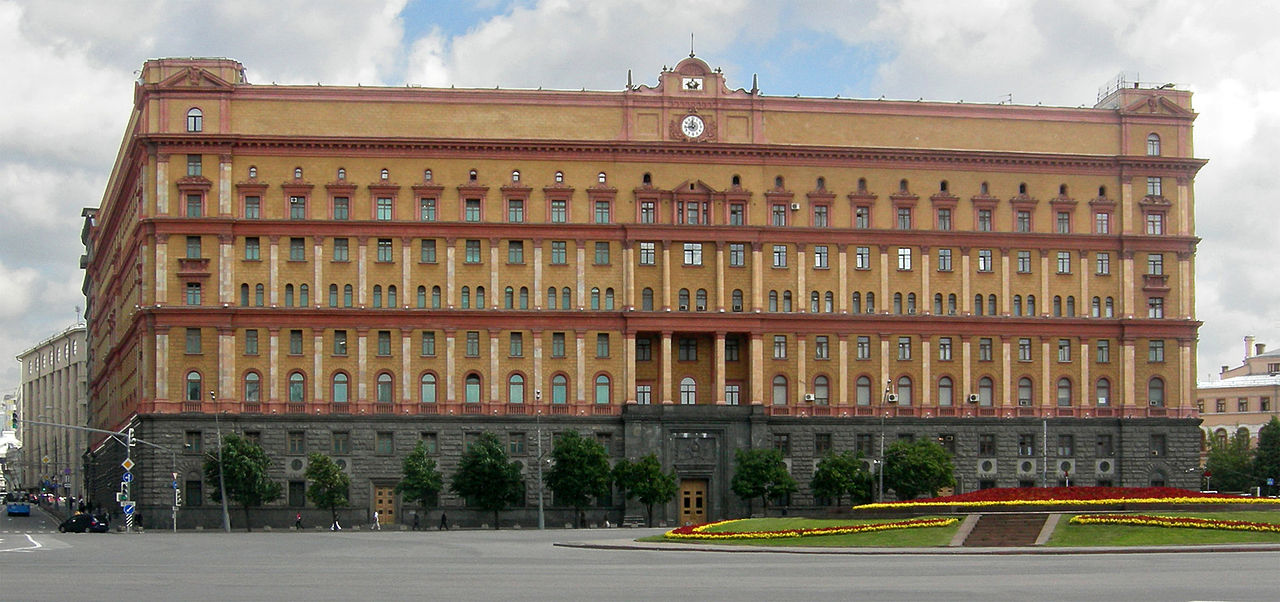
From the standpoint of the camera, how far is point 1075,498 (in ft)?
253

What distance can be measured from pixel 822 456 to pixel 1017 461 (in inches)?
535

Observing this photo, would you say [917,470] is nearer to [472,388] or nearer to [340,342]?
[472,388]

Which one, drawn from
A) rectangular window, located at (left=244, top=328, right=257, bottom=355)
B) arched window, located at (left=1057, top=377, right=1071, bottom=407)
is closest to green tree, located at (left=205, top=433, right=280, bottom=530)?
rectangular window, located at (left=244, top=328, right=257, bottom=355)

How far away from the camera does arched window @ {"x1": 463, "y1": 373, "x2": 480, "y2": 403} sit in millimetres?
119750

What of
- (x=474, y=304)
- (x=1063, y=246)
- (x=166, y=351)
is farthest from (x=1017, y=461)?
(x=166, y=351)

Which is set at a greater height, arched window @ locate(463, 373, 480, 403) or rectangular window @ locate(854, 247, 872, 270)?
rectangular window @ locate(854, 247, 872, 270)

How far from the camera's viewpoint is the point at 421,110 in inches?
4729

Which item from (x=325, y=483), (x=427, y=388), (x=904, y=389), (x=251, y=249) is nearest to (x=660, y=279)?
(x=427, y=388)

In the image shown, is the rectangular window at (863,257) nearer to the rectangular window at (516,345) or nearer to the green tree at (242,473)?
the rectangular window at (516,345)

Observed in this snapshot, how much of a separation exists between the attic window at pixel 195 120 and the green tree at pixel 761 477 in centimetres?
4141

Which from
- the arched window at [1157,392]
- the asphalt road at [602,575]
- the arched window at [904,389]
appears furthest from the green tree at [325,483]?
the arched window at [1157,392]

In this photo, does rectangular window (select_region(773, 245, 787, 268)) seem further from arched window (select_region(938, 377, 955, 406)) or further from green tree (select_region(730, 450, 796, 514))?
green tree (select_region(730, 450, 796, 514))

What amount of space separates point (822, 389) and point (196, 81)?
1842 inches

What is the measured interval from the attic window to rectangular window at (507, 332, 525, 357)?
24622 mm
